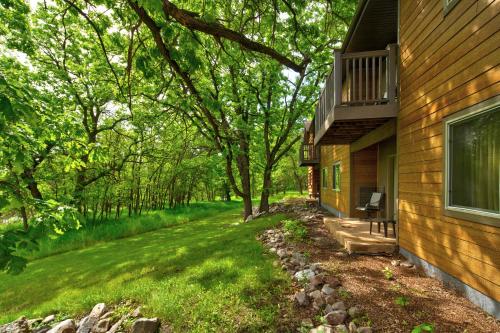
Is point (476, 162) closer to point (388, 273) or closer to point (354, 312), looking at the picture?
point (388, 273)

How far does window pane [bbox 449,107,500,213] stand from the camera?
124 inches

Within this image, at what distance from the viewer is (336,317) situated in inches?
126

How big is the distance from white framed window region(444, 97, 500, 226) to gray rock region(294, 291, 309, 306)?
2457 millimetres

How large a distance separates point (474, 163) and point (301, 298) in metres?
3.01

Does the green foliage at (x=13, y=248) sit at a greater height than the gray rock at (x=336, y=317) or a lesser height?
greater

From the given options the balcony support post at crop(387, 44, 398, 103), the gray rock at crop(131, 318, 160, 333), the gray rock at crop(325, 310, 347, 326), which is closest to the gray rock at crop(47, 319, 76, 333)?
the gray rock at crop(131, 318, 160, 333)

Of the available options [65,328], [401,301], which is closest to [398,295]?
[401,301]

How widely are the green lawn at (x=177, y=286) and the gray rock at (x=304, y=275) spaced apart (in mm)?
207

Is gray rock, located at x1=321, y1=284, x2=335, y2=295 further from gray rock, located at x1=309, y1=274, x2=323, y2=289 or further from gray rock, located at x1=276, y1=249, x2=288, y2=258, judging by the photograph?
gray rock, located at x1=276, y1=249, x2=288, y2=258

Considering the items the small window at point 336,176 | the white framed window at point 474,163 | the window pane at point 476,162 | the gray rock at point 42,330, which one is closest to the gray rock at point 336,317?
the white framed window at point 474,163

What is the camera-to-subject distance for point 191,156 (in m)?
23.2

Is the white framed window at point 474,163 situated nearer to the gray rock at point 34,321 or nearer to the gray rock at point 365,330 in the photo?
the gray rock at point 365,330

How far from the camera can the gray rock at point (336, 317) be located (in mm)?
3163

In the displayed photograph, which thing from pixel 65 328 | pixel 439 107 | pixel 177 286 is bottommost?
pixel 65 328
